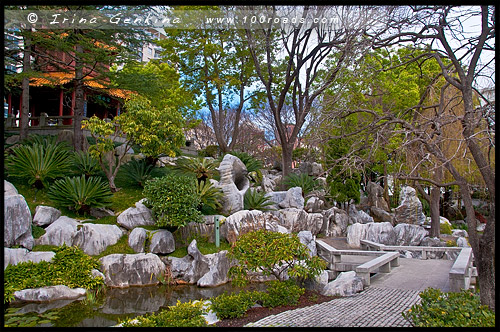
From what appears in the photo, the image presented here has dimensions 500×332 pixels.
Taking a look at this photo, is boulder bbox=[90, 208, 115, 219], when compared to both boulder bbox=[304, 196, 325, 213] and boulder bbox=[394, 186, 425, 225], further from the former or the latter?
boulder bbox=[394, 186, 425, 225]

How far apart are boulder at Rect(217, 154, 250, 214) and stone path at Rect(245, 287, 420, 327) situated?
6.36 meters

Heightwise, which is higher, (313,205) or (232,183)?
(232,183)

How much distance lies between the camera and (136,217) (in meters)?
10.9

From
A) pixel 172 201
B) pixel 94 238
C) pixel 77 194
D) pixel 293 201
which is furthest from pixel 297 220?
pixel 77 194

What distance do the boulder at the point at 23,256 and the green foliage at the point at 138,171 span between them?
491 centimetres

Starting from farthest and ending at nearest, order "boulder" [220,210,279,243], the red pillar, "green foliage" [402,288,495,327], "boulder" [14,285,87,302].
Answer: the red pillar < "boulder" [220,210,279,243] < "boulder" [14,285,87,302] < "green foliage" [402,288,495,327]

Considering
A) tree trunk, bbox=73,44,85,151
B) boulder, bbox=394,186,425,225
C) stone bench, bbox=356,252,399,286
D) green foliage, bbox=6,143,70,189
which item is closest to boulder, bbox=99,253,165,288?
green foliage, bbox=6,143,70,189

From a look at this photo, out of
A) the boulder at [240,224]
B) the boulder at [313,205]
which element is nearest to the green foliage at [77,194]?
the boulder at [240,224]

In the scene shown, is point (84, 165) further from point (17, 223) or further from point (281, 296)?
point (281, 296)

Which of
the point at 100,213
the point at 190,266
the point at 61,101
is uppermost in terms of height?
the point at 61,101

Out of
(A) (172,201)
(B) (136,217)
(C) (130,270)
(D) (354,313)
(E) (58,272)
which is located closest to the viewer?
(D) (354,313)

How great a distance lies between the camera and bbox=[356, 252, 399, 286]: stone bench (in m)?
7.86

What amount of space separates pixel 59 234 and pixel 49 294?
83.3 inches

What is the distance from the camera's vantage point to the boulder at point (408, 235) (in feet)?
46.4
